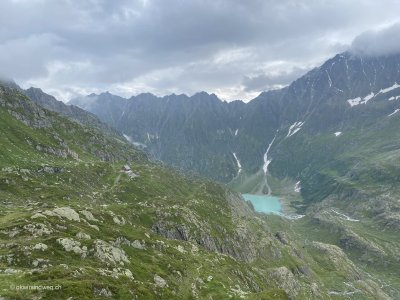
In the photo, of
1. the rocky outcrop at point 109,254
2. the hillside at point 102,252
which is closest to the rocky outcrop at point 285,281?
the hillside at point 102,252

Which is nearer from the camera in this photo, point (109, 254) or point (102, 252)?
point (102, 252)

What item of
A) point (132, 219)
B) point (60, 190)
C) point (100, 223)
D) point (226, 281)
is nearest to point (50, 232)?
point (100, 223)

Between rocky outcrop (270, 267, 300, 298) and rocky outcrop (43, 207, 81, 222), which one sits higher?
rocky outcrop (43, 207, 81, 222)

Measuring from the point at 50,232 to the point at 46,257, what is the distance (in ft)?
37.1

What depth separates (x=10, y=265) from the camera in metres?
65.8

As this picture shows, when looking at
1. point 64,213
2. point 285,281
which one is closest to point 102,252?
point 64,213

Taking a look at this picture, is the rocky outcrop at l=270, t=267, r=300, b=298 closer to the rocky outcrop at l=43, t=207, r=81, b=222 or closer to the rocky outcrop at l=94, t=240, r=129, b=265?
the rocky outcrop at l=94, t=240, r=129, b=265

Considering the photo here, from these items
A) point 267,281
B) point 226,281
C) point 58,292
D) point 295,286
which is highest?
point 58,292

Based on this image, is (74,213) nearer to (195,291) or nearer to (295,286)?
(195,291)

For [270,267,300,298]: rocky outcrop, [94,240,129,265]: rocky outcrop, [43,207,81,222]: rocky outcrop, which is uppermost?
[43,207,81,222]: rocky outcrop

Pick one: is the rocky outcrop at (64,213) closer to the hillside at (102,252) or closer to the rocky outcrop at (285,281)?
the hillside at (102,252)

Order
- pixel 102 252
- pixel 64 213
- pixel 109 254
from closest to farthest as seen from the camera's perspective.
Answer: pixel 102 252, pixel 109 254, pixel 64 213

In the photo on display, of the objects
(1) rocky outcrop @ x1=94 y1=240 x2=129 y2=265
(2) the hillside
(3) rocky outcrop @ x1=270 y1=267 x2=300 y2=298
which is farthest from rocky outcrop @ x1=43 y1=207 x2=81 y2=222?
(3) rocky outcrop @ x1=270 y1=267 x2=300 y2=298

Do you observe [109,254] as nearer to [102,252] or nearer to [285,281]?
[102,252]
